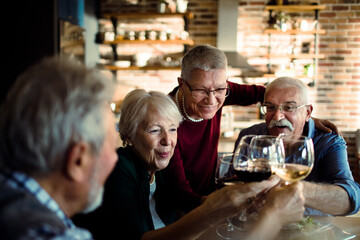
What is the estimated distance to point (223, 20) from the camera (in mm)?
5121

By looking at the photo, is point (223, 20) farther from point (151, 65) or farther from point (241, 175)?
point (241, 175)

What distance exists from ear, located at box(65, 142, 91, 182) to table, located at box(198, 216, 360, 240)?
769 millimetres

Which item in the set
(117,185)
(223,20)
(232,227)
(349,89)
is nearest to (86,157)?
(117,185)

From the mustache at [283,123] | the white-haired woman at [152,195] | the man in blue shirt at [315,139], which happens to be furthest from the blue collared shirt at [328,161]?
the white-haired woman at [152,195]

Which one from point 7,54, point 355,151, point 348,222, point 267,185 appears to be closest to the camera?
point 267,185

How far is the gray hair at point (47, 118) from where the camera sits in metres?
0.69

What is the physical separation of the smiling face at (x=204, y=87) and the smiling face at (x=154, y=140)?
1.25ft

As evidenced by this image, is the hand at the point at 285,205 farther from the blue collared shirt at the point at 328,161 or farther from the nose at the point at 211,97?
the nose at the point at 211,97

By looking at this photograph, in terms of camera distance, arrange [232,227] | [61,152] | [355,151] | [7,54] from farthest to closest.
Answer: [355,151]
[7,54]
[232,227]
[61,152]

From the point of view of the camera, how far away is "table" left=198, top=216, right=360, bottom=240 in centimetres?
134

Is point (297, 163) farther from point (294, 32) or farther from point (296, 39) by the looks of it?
point (296, 39)

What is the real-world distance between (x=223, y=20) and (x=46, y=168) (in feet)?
15.6

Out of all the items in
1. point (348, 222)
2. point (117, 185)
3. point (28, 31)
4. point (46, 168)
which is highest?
point (28, 31)

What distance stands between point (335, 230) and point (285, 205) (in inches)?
16.1
